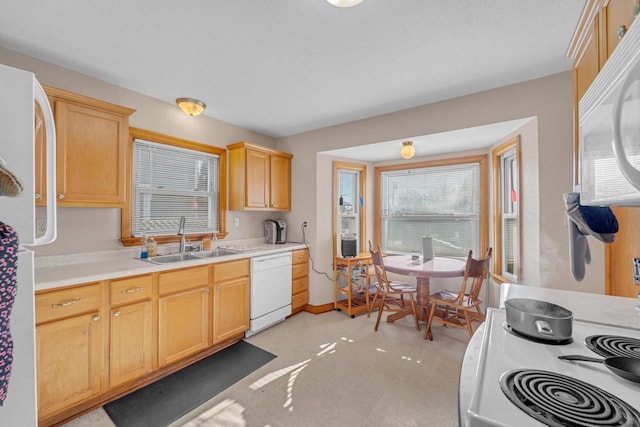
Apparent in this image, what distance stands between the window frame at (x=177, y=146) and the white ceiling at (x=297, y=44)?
0.41 metres

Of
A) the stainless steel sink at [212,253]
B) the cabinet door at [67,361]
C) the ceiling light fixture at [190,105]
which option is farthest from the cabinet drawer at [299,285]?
the ceiling light fixture at [190,105]

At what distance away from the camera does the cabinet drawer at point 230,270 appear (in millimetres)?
2629

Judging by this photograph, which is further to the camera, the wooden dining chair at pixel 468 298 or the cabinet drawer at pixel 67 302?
the wooden dining chair at pixel 468 298

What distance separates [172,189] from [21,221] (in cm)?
201

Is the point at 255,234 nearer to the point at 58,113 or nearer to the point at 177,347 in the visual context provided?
the point at 177,347

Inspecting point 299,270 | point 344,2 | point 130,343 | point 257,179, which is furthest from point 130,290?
point 344,2

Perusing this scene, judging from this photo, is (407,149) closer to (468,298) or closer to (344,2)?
(468,298)

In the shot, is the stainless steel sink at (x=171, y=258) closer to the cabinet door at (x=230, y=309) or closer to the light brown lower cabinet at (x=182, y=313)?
the light brown lower cabinet at (x=182, y=313)

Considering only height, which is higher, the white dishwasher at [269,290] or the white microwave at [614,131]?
the white microwave at [614,131]

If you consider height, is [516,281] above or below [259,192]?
below

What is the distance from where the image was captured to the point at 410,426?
1.71 meters

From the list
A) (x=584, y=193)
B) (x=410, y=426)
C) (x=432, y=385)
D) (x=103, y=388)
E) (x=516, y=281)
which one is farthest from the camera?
(x=516, y=281)

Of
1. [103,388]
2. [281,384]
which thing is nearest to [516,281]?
[281,384]

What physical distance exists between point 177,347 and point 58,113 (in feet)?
6.59
